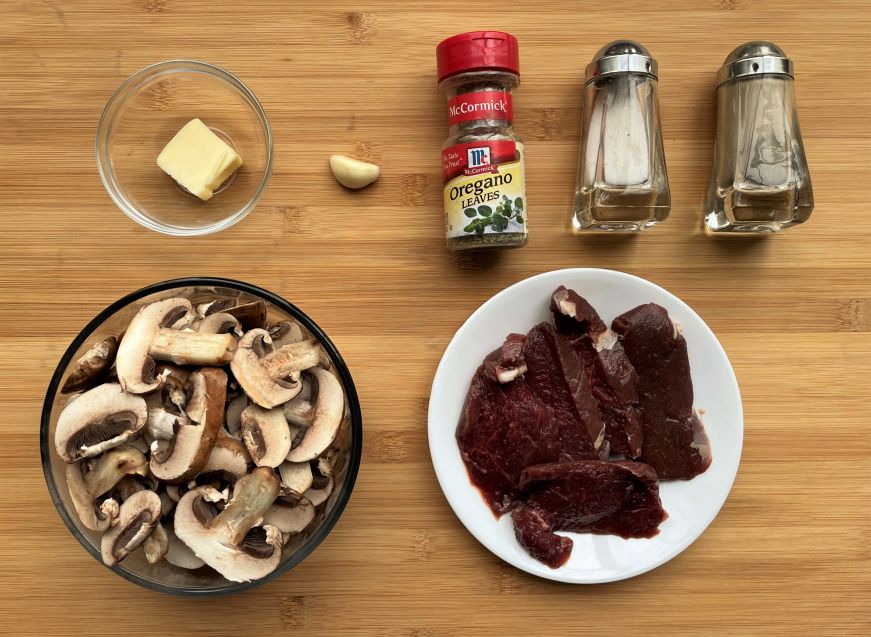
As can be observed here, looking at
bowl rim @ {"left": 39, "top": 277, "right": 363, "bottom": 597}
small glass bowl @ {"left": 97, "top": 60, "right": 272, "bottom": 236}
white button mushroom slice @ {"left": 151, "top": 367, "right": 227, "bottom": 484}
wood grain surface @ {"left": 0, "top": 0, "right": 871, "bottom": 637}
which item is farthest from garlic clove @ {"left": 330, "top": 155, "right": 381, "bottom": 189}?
white button mushroom slice @ {"left": 151, "top": 367, "right": 227, "bottom": 484}

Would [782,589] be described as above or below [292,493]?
below

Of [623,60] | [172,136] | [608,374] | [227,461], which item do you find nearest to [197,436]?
[227,461]

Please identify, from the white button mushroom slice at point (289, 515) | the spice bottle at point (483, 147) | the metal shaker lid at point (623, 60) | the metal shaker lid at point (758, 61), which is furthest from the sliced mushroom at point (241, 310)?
the metal shaker lid at point (758, 61)

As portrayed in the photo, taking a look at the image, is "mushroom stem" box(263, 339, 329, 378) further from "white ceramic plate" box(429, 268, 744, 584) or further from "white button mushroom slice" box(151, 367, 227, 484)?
"white ceramic plate" box(429, 268, 744, 584)

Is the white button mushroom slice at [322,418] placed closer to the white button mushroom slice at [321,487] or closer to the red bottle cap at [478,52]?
the white button mushroom slice at [321,487]

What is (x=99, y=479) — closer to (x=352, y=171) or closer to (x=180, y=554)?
(x=180, y=554)

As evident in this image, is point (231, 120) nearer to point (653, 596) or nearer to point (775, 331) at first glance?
point (775, 331)

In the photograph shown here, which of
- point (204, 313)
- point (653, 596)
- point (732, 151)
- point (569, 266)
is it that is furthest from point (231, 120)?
point (653, 596)
